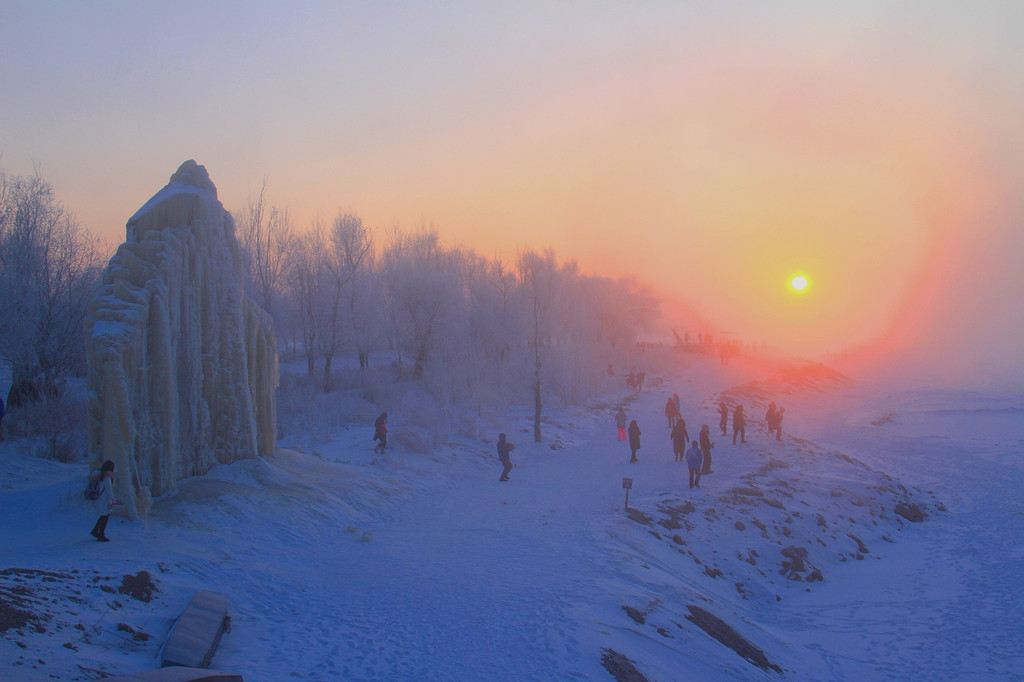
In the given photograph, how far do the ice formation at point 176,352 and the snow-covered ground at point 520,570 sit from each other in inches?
29.1

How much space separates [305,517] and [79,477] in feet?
14.7

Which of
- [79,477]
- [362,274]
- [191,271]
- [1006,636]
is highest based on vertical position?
[362,274]

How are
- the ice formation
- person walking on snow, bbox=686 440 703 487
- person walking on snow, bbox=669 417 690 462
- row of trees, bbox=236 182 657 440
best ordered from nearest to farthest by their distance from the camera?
the ice formation, person walking on snow, bbox=686 440 703 487, person walking on snow, bbox=669 417 690 462, row of trees, bbox=236 182 657 440

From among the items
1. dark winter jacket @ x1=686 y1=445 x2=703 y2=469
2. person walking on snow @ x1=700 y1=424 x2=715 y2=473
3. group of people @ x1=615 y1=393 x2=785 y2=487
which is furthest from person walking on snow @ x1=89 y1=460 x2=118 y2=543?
person walking on snow @ x1=700 y1=424 x2=715 y2=473

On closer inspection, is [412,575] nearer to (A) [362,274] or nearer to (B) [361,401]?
(B) [361,401]

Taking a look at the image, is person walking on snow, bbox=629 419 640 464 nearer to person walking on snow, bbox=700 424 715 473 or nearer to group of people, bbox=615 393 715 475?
group of people, bbox=615 393 715 475

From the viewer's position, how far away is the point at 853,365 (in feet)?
340

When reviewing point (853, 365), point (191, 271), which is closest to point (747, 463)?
point (191, 271)

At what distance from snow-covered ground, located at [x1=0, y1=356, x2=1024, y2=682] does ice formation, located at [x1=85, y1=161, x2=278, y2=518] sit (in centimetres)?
74

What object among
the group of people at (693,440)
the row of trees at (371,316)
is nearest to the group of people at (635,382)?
the row of trees at (371,316)

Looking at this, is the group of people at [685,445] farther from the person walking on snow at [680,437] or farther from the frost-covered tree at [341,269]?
the frost-covered tree at [341,269]

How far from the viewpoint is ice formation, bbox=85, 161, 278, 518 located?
1093 cm

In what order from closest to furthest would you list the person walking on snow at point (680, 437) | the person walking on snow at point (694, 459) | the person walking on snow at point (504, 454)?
the person walking on snow at point (694, 459), the person walking on snow at point (504, 454), the person walking on snow at point (680, 437)

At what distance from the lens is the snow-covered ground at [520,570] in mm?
7621
